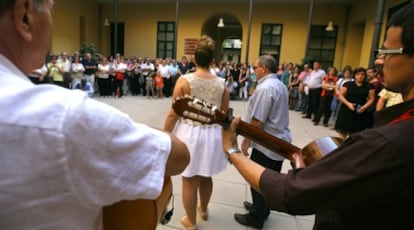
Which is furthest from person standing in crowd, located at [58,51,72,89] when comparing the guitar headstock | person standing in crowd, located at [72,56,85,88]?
the guitar headstock

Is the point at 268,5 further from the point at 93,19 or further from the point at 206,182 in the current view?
the point at 206,182

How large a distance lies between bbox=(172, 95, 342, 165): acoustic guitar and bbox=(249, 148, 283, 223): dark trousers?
1.16 metres

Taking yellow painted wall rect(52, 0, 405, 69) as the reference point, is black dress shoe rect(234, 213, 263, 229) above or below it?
below

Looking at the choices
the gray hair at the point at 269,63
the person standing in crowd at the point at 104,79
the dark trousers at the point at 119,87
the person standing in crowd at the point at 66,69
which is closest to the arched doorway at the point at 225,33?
the dark trousers at the point at 119,87

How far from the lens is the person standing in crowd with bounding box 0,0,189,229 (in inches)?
22.5

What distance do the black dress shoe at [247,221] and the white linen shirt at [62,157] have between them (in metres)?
2.52

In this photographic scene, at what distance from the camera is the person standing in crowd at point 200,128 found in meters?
2.60

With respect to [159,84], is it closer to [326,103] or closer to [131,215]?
[326,103]

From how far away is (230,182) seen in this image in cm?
398

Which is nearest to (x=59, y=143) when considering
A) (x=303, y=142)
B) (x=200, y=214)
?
(x=200, y=214)

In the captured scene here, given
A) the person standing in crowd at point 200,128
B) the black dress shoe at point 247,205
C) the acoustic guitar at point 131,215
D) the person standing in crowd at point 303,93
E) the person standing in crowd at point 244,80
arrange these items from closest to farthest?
1. the acoustic guitar at point 131,215
2. the person standing in crowd at point 200,128
3. the black dress shoe at point 247,205
4. the person standing in crowd at point 303,93
5. the person standing in crowd at point 244,80

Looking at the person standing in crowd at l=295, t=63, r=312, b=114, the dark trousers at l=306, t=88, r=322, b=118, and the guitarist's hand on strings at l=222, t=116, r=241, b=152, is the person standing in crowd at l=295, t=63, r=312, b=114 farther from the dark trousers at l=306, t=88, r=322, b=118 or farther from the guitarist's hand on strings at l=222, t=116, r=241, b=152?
the guitarist's hand on strings at l=222, t=116, r=241, b=152

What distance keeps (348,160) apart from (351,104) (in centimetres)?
558

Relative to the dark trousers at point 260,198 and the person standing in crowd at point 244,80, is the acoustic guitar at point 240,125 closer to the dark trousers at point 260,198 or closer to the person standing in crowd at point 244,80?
the dark trousers at point 260,198
